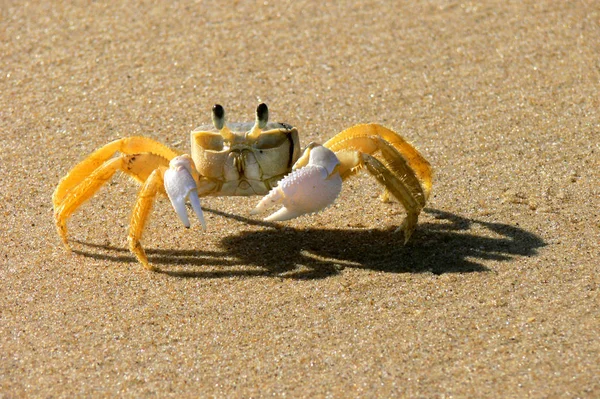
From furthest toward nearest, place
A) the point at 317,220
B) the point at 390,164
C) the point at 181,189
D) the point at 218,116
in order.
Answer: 1. the point at 317,220
2. the point at 390,164
3. the point at 218,116
4. the point at 181,189

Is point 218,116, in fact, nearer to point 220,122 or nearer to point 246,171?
point 220,122

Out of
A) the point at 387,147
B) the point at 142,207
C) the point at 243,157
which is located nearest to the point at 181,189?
the point at 142,207

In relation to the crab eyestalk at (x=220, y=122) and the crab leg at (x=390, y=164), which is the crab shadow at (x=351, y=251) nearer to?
the crab leg at (x=390, y=164)

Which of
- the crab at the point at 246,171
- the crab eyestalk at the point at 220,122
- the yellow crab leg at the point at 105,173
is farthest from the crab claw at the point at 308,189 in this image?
the yellow crab leg at the point at 105,173

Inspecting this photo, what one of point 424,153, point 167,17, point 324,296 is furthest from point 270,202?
point 167,17

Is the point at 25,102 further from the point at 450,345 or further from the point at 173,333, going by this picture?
the point at 450,345

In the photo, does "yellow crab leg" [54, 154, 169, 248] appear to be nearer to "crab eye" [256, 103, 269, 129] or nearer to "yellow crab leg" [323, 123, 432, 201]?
"crab eye" [256, 103, 269, 129]
